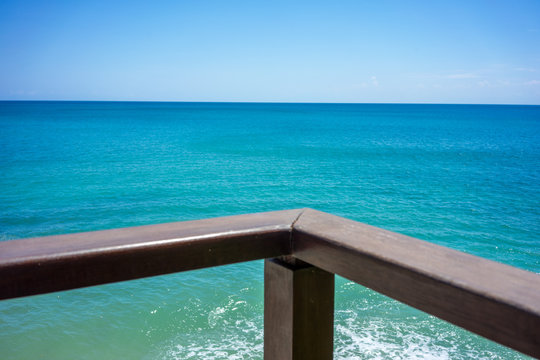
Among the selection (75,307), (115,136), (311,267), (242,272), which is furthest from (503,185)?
(115,136)

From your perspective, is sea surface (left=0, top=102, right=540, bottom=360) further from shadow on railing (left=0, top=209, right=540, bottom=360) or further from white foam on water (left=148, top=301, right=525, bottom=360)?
shadow on railing (left=0, top=209, right=540, bottom=360)

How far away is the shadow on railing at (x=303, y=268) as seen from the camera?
572 mm

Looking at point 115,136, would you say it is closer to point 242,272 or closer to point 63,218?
point 63,218

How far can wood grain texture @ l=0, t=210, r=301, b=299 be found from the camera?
705 millimetres

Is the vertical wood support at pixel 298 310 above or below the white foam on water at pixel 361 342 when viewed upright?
above

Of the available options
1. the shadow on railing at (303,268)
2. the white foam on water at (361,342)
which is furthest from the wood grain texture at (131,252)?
the white foam on water at (361,342)

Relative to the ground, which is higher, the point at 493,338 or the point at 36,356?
the point at 493,338

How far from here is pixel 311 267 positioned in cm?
84

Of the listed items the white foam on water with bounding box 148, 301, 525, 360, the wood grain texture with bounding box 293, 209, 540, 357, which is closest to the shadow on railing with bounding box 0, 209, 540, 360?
the wood grain texture with bounding box 293, 209, 540, 357

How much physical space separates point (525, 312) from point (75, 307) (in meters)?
8.28

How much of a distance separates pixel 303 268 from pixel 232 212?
46.5ft

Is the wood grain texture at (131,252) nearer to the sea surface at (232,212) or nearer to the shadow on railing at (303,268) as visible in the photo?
the shadow on railing at (303,268)

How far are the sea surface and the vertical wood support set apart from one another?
5.56 metres

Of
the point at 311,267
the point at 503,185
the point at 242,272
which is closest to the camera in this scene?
the point at 311,267
